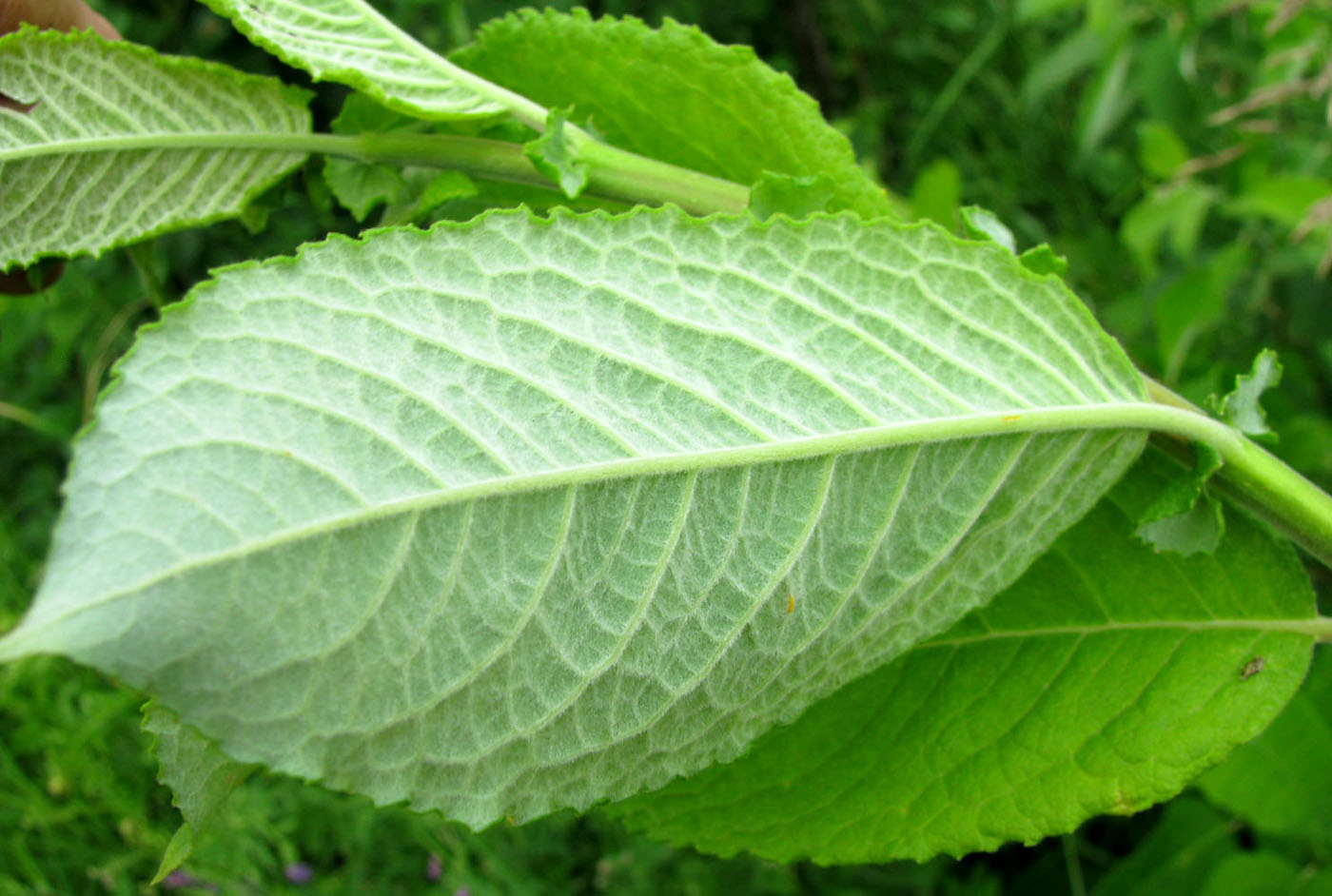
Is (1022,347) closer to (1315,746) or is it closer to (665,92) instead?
(665,92)

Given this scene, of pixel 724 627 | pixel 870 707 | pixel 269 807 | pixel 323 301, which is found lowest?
pixel 269 807

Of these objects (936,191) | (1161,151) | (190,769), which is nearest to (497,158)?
(190,769)

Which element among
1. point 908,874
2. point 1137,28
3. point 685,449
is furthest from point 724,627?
point 1137,28

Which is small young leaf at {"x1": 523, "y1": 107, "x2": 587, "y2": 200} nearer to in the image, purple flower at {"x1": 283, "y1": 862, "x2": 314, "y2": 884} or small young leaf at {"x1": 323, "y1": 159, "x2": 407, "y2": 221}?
small young leaf at {"x1": 323, "y1": 159, "x2": 407, "y2": 221}

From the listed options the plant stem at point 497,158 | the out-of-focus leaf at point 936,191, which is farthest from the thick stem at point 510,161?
the out-of-focus leaf at point 936,191

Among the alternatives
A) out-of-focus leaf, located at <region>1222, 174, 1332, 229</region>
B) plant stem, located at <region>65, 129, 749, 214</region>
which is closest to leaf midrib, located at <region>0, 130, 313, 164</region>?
plant stem, located at <region>65, 129, 749, 214</region>

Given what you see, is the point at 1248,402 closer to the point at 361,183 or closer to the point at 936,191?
the point at 361,183
